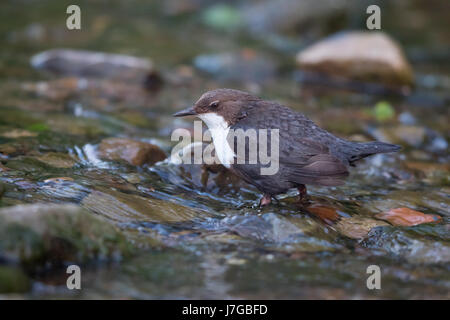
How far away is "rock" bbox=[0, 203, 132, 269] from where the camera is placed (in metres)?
3.21

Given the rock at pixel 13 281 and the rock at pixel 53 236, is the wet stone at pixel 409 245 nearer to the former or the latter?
the rock at pixel 53 236

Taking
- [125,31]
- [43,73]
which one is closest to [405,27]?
[125,31]

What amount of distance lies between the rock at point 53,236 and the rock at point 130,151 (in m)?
1.87

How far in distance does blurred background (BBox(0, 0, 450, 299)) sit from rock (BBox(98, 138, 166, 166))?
0.02 metres

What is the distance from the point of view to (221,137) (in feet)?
15.6

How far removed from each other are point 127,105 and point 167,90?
1136mm

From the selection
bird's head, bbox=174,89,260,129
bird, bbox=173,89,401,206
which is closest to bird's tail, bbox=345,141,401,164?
bird, bbox=173,89,401,206

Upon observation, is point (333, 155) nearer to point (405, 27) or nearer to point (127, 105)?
point (127, 105)

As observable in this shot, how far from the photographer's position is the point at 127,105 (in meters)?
7.79

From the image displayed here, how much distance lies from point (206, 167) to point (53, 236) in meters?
2.22

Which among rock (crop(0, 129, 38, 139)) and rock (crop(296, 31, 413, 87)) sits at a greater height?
rock (crop(296, 31, 413, 87))

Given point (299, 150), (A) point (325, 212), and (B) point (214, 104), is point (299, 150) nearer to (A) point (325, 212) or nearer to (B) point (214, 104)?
(A) point (325, 212)

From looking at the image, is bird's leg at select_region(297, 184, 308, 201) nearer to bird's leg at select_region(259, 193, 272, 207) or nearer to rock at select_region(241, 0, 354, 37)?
bird's leg at select_region(259, 193, 272, 207)
